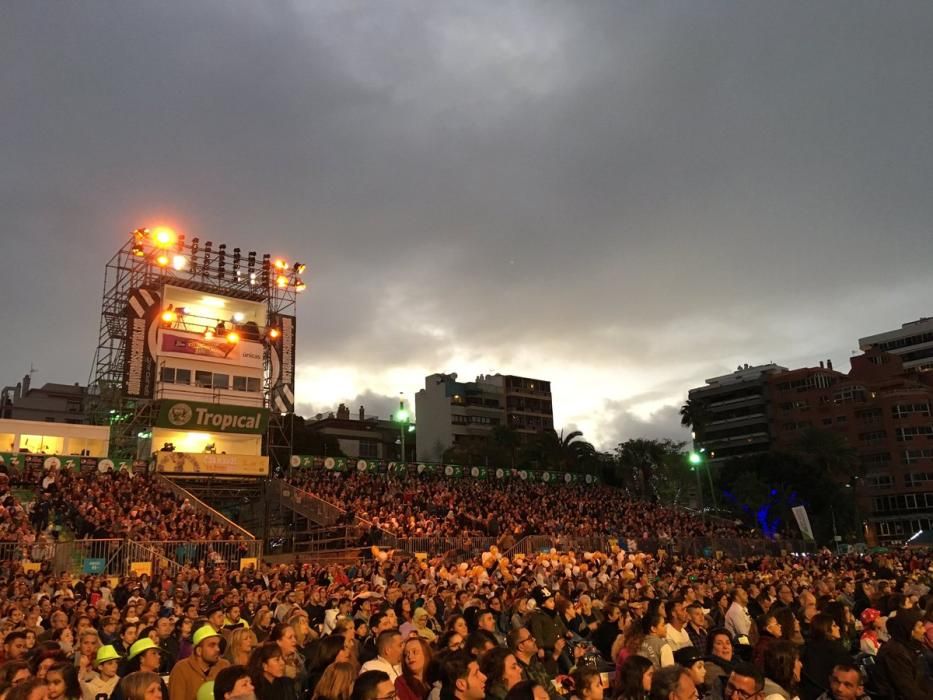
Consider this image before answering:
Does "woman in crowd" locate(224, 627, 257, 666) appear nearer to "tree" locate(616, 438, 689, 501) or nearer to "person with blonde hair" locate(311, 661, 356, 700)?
"person with blonde hair" locate(311, 661, 356, 700)

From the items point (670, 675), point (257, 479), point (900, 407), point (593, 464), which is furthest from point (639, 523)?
point (900, 407)

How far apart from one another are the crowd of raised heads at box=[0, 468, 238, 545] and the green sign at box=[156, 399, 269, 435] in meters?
6.62

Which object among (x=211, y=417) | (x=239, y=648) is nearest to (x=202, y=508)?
(x=211, y=417)

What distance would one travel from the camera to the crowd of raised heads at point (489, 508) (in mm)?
34031

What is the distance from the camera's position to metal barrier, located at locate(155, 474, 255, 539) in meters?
30.1

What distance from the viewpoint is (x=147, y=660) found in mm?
7109

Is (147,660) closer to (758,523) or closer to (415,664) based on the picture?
(415,664)

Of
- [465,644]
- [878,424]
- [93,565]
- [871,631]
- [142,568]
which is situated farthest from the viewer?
[878,424]

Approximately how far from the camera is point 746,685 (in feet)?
18.8

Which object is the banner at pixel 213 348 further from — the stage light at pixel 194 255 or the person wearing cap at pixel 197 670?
the person wearing cap at pixel 197 670

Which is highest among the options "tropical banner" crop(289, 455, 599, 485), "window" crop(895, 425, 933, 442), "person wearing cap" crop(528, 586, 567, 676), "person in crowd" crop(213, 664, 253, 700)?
"window" crop(895, 425, 933, 442)

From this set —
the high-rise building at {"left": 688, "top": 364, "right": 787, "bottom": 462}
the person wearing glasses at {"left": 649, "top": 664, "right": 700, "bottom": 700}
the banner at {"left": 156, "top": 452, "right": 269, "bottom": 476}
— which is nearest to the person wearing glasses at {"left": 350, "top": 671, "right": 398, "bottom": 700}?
the person wearing glasses at {"left": 649, "top": 664, "right": 700, "bottom": 700}

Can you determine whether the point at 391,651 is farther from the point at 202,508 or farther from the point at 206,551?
the point at 202,508

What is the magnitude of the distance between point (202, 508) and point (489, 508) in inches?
584
